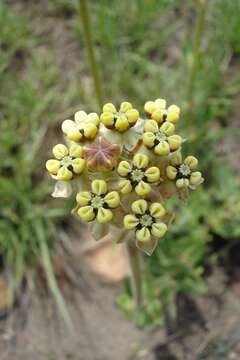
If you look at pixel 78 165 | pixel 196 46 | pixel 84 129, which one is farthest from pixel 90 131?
pixel 196 46

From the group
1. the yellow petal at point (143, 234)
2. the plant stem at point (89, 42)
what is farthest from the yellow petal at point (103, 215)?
the plant stem at point (89, 42)

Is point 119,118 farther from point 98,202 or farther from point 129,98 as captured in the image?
point 129,98

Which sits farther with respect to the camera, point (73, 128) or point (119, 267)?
point (119, 267)

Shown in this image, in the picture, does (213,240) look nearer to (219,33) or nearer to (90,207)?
(219,33)

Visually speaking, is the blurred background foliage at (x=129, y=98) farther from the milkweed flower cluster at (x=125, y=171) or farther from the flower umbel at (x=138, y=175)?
the flower umbel at (x=138, y=175)

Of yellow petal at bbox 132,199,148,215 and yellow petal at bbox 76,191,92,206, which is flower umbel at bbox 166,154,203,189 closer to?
yellow petal at bbox 132,199,148,215

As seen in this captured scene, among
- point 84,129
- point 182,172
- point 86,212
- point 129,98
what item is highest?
point 129,98

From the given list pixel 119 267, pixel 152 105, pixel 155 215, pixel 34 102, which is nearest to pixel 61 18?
pixel 34 102
